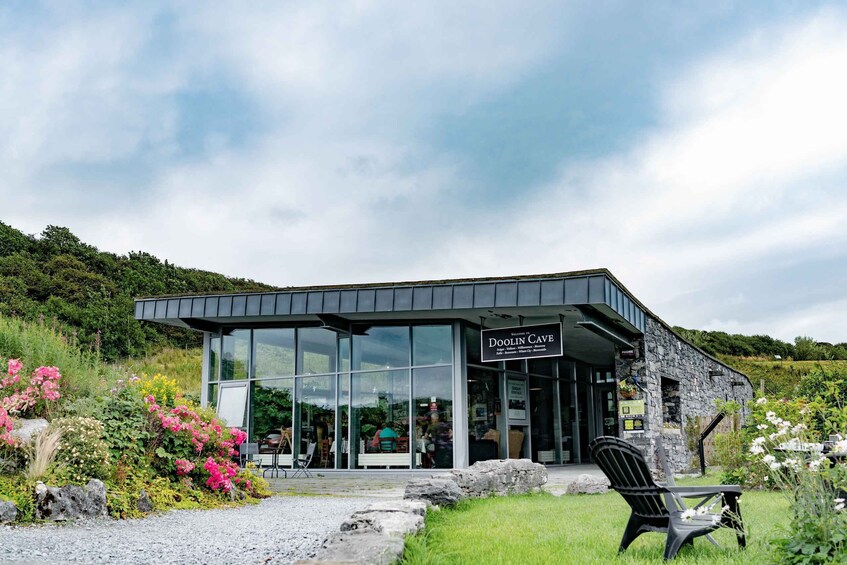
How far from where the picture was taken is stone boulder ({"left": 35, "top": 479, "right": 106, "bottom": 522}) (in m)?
6.90

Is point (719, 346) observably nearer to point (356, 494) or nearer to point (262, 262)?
point (262, 262)

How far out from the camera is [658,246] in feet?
58.7

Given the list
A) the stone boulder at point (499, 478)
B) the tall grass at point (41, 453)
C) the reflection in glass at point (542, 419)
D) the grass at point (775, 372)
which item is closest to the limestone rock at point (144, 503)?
the tall grass at point (41, 453)

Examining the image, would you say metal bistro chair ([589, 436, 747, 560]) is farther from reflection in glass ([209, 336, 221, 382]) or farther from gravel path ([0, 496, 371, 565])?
reflection in glass ([209, 336, 221, 382])

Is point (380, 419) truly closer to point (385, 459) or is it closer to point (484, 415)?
point (385, 459)

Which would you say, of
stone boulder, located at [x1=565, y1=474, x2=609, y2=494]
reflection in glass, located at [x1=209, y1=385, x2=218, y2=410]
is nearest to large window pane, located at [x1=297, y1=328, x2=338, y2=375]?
reflection in glass, located at [x1=209, y1=385, x2=218, y2=410]

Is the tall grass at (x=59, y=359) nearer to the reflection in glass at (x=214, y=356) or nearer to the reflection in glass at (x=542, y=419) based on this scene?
the reflection in glass at (x=214, y=356)

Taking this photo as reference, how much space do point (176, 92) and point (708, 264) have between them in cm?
1476

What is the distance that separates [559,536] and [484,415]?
832cm

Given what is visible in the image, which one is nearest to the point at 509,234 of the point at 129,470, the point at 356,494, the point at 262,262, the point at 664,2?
the point at 664,2

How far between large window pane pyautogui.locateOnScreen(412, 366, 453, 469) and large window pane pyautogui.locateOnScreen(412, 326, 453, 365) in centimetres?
18

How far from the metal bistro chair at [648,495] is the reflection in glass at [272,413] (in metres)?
10.1

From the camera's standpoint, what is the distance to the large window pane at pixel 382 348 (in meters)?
13.6

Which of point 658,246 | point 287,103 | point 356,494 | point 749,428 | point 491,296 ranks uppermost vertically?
point 287,103
